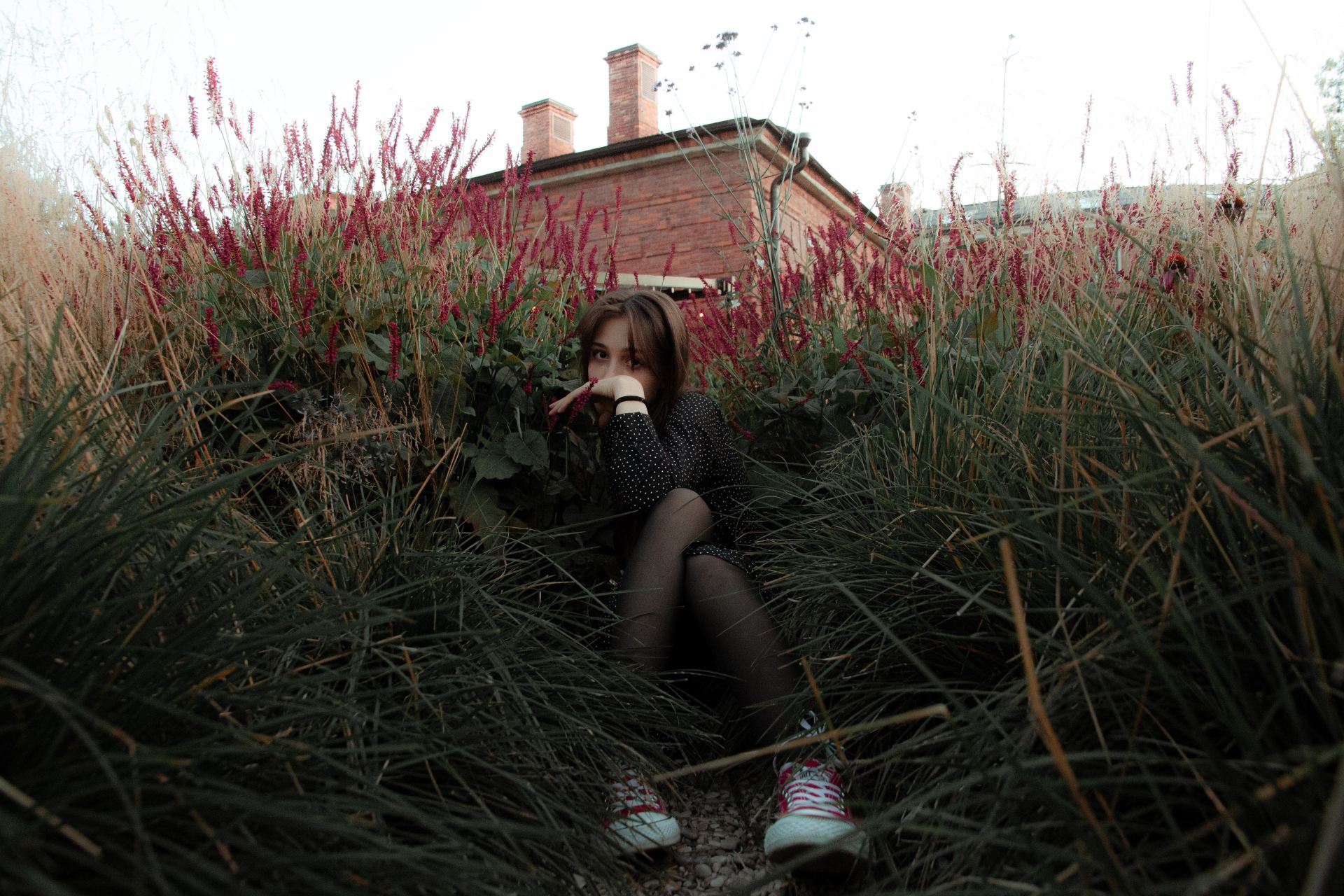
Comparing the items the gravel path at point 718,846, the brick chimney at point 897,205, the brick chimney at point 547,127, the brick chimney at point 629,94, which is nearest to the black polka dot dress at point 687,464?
the gravel path at point 718,846

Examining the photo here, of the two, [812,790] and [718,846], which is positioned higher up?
[812,790]

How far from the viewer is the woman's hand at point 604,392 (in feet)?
6.74

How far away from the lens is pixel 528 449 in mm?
1998

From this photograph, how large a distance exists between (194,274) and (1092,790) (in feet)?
7.05

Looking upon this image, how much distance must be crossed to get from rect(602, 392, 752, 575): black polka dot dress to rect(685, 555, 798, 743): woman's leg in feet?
0.15

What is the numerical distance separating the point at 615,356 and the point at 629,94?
45.4 feet

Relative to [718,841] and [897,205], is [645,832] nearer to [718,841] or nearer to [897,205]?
[718,841]

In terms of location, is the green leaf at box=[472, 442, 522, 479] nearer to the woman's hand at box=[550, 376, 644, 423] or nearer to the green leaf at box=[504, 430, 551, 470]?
the green leaf at box=[504, 430, 551, 470]

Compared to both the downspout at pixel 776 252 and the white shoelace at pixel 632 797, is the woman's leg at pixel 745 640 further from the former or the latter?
the downspout at pixel 776 252

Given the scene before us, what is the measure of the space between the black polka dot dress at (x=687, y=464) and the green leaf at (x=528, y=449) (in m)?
0.14

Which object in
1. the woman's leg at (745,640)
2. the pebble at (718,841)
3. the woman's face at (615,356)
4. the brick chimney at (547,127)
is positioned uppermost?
the brick chimney at (547,127)

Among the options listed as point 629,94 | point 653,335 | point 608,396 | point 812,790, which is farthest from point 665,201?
point 812,790

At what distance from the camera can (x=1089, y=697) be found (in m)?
0.93

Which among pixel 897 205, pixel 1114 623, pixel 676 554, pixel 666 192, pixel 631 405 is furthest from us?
pixel 666 192
